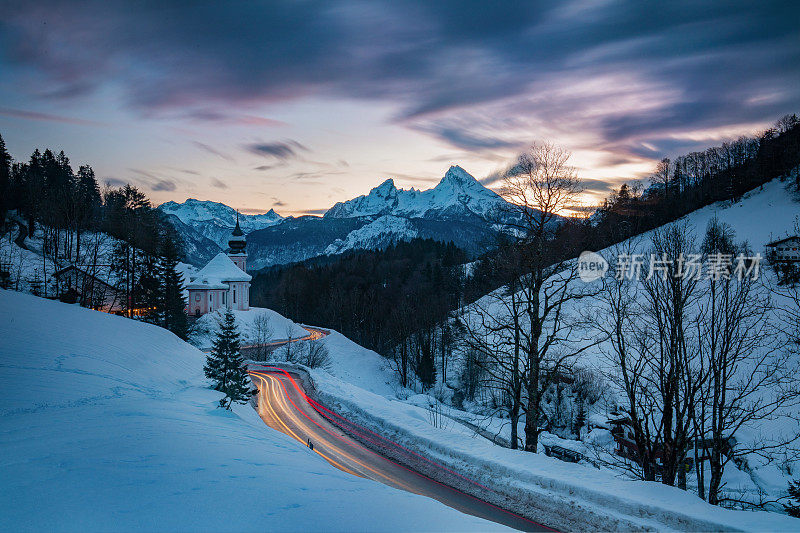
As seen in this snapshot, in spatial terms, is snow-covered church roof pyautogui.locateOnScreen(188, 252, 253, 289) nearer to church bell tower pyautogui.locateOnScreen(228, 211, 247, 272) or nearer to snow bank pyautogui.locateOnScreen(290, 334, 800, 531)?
church bell tower pyautogui.locateOnScreen(228, 211, 247, 272)

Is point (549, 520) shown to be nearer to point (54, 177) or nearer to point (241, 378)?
point (241, 378)

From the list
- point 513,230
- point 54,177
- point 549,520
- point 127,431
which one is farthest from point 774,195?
point 54,177

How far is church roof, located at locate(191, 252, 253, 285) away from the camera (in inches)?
2547

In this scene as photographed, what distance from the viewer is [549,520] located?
959 cm

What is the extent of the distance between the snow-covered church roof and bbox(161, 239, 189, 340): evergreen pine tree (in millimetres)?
20213

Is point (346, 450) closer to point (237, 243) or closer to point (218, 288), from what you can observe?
point (218, 288)

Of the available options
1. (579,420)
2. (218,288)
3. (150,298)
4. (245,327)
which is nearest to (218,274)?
(218,288)

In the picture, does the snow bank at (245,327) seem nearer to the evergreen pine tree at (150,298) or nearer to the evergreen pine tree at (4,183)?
the evergreen pine tree at (150,298)

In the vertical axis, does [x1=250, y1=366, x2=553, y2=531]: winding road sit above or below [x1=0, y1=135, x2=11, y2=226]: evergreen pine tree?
below

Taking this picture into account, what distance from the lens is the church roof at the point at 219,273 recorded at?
64688 millimetres

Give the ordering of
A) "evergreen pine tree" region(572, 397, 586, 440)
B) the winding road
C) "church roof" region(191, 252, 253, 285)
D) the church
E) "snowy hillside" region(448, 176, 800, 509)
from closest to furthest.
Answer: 1. the winding road
2. "snowy hillside" region(448, 176, 800, 509)
3. "evergreen pine tree" region(572, 397, 586, 440)
4. the church
5. "church roof" region(191, 252, 253, 285)

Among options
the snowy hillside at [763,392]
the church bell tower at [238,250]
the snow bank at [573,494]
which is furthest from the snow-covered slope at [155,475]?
the church bell tower at [238,250]

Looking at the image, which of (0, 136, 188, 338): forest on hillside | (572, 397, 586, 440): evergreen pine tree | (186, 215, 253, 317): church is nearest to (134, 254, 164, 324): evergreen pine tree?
(0, 136, 188, 338): forest on hillside

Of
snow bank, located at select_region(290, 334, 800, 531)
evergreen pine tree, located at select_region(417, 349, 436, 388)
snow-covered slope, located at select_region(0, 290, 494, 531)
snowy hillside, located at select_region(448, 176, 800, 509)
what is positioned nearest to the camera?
snow-covered slope, located at select_region(0, 290, 494, 531)
